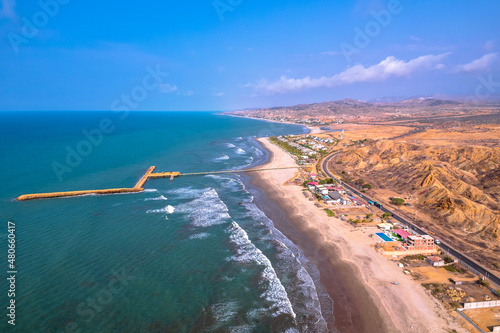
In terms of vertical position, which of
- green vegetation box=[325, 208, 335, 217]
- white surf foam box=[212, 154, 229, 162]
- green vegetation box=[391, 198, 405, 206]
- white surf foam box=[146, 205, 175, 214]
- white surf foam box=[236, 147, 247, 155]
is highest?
white surf foam box=[236, 147, 247, 155]

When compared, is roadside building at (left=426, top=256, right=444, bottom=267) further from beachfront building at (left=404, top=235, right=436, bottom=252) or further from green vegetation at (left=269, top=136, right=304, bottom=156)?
green vegetation at (left=269, top=136, right=304, bottom=156)

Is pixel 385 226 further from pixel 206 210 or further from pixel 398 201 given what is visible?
pixel 206 210

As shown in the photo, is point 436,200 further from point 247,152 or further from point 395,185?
point 247,152

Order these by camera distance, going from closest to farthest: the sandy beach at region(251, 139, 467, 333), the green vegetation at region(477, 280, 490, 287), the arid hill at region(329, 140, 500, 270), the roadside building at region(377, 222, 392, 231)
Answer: the sandy beach at region(251, 139, 467, 333)
the green vegetation at region(477, 280, 490, 287)
the arid hill at region(329, 140, 500, 270)
the roadside building at region(377, 222, 392, 231)

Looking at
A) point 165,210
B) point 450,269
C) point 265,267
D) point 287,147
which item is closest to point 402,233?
point 450,269

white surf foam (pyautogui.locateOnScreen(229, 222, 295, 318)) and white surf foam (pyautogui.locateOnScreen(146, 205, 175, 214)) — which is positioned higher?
white surf foam (pyautogui.locateOnScreen(146, 205, 175, 214))

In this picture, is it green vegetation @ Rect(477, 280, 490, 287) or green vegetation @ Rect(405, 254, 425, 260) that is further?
green vegetation @ Rect(405, 254, 425, 260)

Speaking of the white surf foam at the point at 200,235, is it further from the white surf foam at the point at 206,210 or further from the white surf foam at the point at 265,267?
the white surf foam at the point at 265,267

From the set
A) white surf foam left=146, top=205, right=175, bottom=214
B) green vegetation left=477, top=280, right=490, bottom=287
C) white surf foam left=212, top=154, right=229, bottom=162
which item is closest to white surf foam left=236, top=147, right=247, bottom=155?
white surf foam left=212, top=154, right=229, bottom=162
